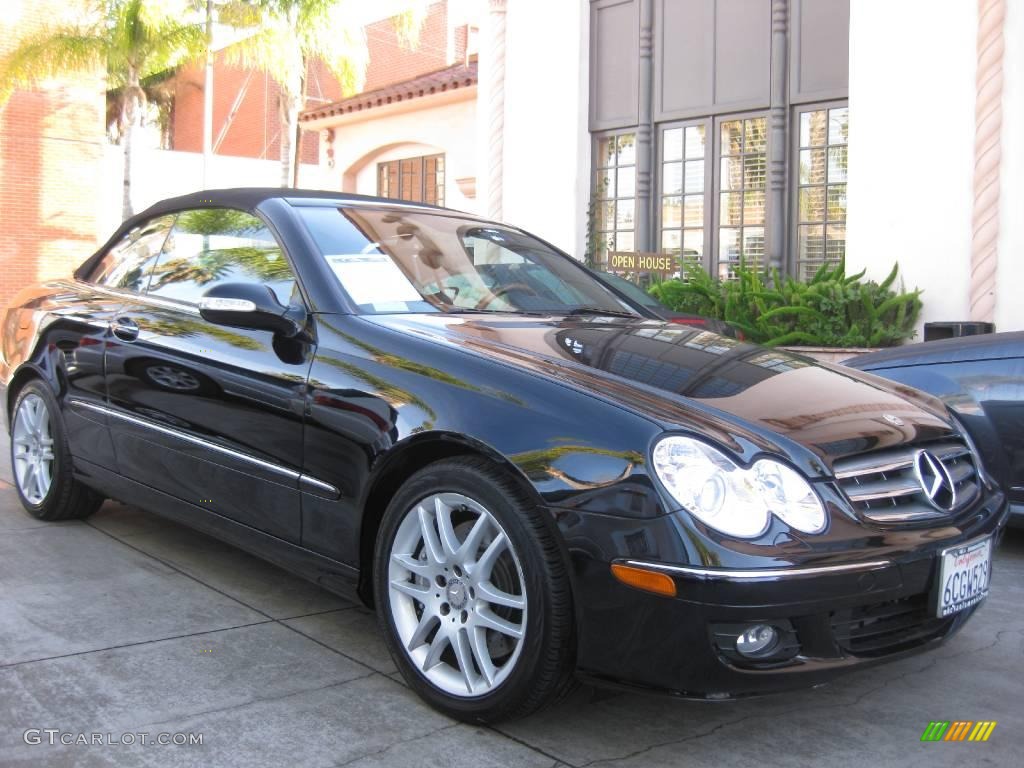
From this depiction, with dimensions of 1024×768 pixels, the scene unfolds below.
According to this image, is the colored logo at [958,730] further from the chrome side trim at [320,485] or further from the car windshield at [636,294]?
the car windshield at [636,294]

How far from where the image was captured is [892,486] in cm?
295

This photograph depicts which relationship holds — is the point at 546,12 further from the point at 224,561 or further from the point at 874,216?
the point at 224,561

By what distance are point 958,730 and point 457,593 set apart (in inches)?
57.2

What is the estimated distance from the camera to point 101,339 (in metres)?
4.65

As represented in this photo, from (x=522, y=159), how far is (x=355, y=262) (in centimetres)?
978

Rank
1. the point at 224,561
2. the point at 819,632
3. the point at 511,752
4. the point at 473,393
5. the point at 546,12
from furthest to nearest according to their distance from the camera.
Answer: the point at 546,12, the point at 224,561, the point at 473,393, the point at 511,752, the point at 819,632

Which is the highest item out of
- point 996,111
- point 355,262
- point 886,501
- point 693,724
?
point 996,111

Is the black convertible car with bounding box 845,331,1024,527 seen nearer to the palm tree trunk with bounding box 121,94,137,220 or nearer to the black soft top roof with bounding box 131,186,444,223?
the black soft top roof with bounding box 131,186,444,223

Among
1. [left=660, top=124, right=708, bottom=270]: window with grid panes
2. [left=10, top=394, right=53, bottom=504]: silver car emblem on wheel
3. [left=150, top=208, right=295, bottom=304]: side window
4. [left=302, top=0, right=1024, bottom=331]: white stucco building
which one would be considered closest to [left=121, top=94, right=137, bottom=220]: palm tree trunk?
[left=302, top=0, right=1024, bottom=331]: white stucco building

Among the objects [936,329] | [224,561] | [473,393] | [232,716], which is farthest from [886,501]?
[936,329]

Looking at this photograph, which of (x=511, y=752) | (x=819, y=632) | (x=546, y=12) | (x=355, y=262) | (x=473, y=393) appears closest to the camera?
(x=819, y=632)

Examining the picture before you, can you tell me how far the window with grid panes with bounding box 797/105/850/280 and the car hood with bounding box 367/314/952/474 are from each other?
729cm

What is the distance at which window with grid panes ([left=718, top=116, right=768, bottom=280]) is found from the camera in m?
11.2

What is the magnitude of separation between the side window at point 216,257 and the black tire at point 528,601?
1134 millimetres
